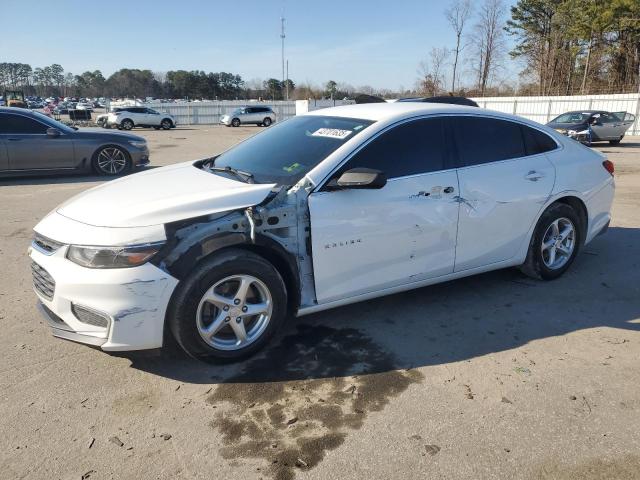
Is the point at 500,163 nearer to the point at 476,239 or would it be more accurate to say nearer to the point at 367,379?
the point at 476,239

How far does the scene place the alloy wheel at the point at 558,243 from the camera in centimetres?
486

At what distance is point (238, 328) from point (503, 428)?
172cm

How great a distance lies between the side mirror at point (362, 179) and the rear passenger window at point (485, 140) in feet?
3.41

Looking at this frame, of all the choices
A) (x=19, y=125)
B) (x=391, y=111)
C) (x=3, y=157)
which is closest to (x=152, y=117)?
(x=19, y=125)

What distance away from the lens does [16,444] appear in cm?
265

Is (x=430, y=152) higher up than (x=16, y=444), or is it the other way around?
(x=430, y=152)

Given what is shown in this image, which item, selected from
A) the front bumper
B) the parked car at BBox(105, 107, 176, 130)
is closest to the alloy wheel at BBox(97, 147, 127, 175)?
the front bumper

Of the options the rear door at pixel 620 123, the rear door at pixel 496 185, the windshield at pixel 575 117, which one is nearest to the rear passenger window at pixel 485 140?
the rear door at pixel 496 185

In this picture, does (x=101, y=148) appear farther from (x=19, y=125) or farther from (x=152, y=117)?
(x=152, y=117)

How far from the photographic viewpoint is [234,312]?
132 inches

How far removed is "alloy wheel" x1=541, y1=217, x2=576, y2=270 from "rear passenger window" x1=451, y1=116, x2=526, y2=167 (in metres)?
0.82

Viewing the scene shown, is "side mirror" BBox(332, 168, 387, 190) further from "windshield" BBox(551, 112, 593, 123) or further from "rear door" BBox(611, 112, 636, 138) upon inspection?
"rear door" BBox(611, 112, 636, 138)

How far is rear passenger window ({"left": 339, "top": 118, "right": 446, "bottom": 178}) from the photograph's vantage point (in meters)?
3.78

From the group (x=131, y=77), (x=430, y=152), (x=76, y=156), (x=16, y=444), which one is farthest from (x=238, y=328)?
(x=131, y=77)
